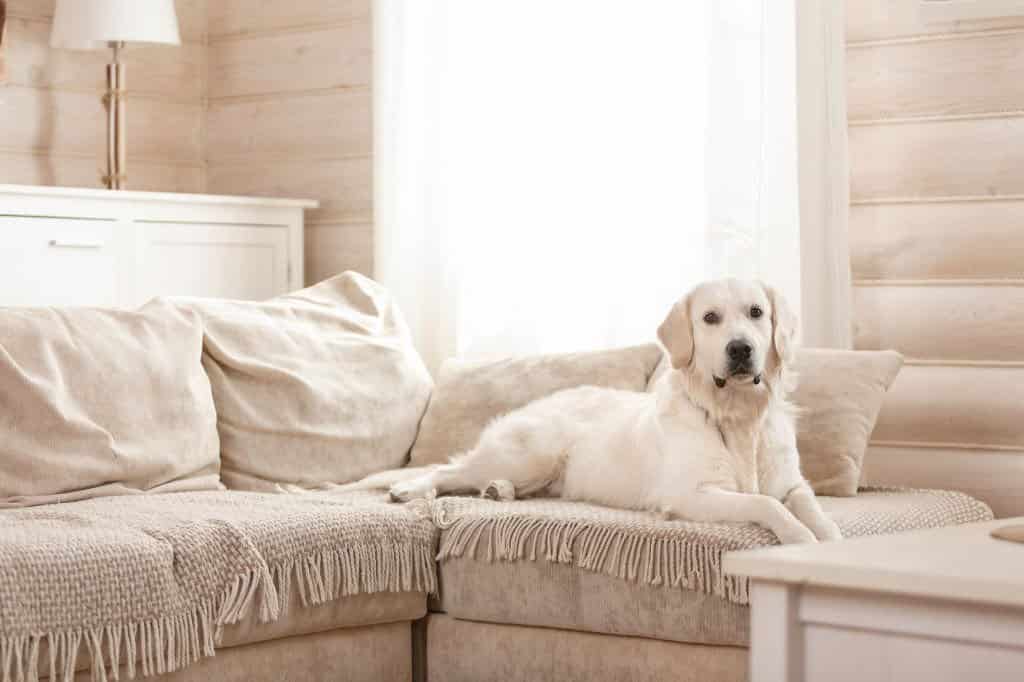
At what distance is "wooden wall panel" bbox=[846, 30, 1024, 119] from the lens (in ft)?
12.0

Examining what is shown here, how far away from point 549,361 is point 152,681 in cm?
145

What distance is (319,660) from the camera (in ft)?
9.55

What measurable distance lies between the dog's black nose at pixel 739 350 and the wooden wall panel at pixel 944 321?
0.88 metres

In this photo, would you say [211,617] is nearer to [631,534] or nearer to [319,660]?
[319,660]

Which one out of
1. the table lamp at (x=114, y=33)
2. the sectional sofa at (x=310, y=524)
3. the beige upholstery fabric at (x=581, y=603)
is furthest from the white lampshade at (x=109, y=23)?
the beige upholstery fabric at (x=581, y=603)

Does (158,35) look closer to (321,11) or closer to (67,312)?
(321,11)

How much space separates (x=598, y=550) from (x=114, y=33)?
7.92 ft

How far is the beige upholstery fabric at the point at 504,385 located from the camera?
3.66m

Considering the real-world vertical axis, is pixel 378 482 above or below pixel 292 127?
below

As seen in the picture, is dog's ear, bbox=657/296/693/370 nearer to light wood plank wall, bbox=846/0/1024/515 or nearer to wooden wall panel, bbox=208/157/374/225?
light wood plank wall, bbox=846/0/1024/515

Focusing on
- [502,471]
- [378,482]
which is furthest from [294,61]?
[502,471]

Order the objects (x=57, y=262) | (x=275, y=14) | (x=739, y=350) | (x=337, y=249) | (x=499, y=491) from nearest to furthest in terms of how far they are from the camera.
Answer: (x=739, y=350) < (x=499, y=491) < (x=57, y=262) < (x=337, y=249) < (x=275, y=14)

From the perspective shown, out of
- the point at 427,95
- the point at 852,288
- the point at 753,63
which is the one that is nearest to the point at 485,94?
the point at 427,95

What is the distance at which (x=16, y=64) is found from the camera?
4.68 m
